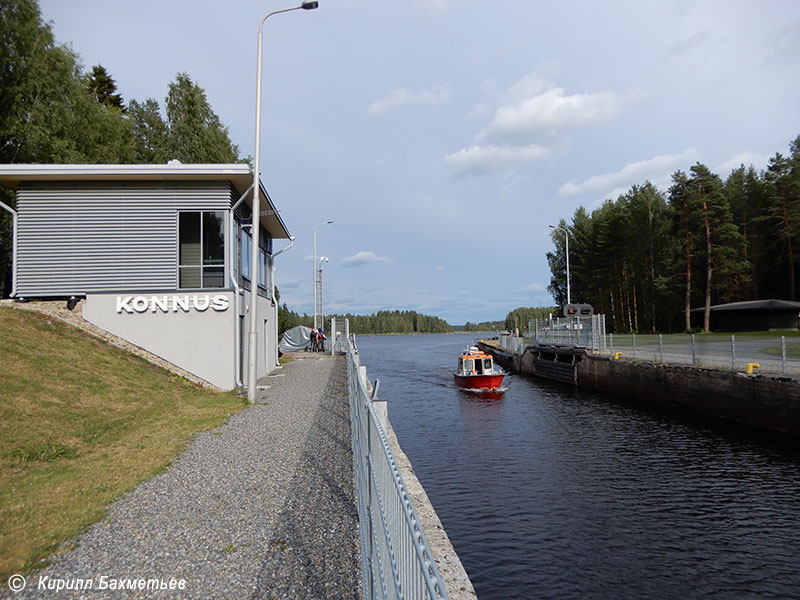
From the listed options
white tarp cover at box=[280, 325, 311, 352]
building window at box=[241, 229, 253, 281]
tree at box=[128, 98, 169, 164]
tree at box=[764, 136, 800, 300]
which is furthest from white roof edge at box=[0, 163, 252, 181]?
tree at box=[764, 136, 800, 300]

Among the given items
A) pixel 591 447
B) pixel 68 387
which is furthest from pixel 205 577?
pixel 591 447

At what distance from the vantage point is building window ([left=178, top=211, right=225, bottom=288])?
17.7 metres

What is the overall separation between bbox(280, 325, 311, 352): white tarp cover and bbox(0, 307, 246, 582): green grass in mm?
33275

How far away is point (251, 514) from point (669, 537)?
292 inches

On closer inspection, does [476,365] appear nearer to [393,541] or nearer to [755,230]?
[393,541]

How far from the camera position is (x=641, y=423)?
19469 millimetres

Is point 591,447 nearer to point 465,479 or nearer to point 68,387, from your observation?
point 465,479

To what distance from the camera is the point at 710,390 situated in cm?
1916

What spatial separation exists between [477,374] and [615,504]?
18672 millimetres

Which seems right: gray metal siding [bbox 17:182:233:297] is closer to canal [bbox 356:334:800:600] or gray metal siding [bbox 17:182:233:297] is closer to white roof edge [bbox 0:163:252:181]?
white roof edge [bbox 0:163:252:181]

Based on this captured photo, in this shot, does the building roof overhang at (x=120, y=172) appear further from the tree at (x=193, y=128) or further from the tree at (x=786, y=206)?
the tree at (x=786, y=206)

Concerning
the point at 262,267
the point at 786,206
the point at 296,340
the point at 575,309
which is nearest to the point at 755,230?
the point at 786,206

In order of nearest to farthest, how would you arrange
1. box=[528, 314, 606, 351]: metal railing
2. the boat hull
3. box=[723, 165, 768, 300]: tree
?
the boat hull < box=[528, 314, 606, 351]: metal railing < box=[723, 165, 768, 300]: tree

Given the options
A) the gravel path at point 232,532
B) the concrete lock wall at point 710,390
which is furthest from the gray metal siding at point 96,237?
the concrete lock wall at point 710,390
